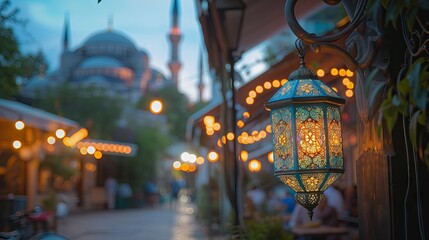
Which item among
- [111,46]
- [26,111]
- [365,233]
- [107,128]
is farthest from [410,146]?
[111,46]

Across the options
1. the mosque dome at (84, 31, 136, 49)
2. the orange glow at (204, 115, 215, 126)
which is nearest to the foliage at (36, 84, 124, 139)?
the orange glow at (204, 115, 215, 126)

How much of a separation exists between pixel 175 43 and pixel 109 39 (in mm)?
8246

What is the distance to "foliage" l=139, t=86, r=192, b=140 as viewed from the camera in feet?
142

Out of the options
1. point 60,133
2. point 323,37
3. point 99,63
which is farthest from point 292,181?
point 99,63

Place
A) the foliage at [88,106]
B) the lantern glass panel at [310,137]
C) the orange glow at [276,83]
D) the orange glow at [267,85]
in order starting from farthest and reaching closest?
1. the foliage at [88,106]
2. the orange glow at [267,85]
3. the orange glow at [276,83]
4. the lantern glass panel at [310,137]

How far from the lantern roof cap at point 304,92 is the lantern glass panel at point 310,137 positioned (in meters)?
0.06

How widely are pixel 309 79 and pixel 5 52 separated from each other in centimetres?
716

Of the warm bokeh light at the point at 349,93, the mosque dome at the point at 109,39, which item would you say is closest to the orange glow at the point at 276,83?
the warm bokeh light at the point at 349,93

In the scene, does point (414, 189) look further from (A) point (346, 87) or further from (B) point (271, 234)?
(A) point (346, 87)

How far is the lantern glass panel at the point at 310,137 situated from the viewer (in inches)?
127

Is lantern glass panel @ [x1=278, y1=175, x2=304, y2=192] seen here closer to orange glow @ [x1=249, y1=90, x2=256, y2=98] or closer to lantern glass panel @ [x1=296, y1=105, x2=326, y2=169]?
lantern glass panel @ [x1=296, y1=105, x2=326, y2=169]

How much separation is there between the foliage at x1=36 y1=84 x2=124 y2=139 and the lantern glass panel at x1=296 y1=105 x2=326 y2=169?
85.1ft

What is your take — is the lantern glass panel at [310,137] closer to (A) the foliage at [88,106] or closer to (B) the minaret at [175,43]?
(A) the foliage at [88,106]

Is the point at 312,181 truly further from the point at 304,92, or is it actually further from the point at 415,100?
the point at 415,100
